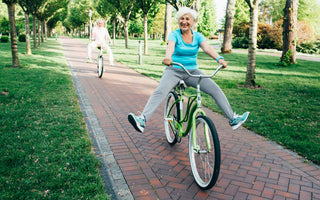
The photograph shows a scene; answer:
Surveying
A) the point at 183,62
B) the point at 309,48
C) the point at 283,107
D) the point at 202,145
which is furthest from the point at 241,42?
the point at 202,145

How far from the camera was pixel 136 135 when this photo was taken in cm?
487

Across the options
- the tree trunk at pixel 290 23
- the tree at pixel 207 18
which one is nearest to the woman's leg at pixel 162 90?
the tree trunk at pixel 290 23

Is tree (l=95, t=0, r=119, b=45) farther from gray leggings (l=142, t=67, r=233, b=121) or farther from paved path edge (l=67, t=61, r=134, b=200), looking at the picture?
gray leggings (l=142, t=67, r=233, b=121)

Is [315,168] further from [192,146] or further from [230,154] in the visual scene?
[192,146]

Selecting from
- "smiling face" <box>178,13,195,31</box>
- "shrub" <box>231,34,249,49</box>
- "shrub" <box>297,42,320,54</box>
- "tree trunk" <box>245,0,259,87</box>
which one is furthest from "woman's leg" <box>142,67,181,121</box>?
"shrub" <box>231,34,249,49</box>

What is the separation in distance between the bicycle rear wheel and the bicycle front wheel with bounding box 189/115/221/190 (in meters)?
0.82

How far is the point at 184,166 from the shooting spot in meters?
3.77

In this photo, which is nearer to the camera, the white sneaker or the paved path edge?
the paved path edge

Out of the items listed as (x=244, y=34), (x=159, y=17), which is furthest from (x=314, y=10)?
(x=159, y=17)

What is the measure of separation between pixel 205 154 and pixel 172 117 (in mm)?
1279

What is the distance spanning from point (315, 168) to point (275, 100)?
4.02m

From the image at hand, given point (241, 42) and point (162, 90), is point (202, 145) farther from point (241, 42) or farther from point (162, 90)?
point (241, 42)

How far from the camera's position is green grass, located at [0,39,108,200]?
2955 mm

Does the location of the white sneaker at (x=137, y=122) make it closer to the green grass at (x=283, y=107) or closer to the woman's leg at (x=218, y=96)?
the woman's leg at (x=218, y=96)
